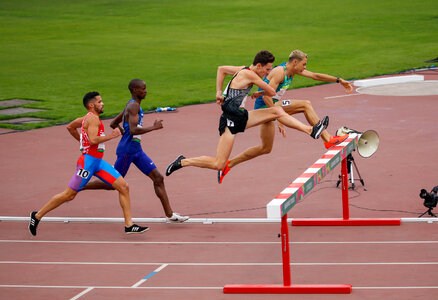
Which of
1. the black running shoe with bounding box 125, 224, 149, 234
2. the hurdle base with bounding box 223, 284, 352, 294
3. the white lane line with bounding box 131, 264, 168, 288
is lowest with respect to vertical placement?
the hurdle base with bounding box 223, 284, 352, 294

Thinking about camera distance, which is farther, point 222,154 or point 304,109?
point 304,109

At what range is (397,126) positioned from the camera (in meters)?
20.1

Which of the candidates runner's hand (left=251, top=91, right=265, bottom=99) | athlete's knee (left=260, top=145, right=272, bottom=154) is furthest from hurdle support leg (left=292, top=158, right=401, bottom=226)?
runner's hand (left=251, top=91, right=265, bottom=99)

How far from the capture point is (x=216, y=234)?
1230 centimetres

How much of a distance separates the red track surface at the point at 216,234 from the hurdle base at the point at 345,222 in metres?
0.13

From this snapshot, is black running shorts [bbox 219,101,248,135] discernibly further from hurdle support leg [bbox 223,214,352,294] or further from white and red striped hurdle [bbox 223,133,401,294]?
hurdle support leg [bbox 223,214,352,294]

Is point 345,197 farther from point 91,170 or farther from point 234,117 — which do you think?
point 91,170

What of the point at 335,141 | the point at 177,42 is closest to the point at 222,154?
the point at 335,141

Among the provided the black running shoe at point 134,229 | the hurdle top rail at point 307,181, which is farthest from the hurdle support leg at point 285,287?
the black running shoe at point 134,229

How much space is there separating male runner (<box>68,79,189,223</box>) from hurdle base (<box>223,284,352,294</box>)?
313cm

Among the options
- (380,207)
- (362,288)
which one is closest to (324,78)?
(380,207)

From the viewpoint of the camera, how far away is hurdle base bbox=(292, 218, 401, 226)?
12.4 meters

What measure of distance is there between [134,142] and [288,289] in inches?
153

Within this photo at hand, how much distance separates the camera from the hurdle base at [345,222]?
40.7 ft
